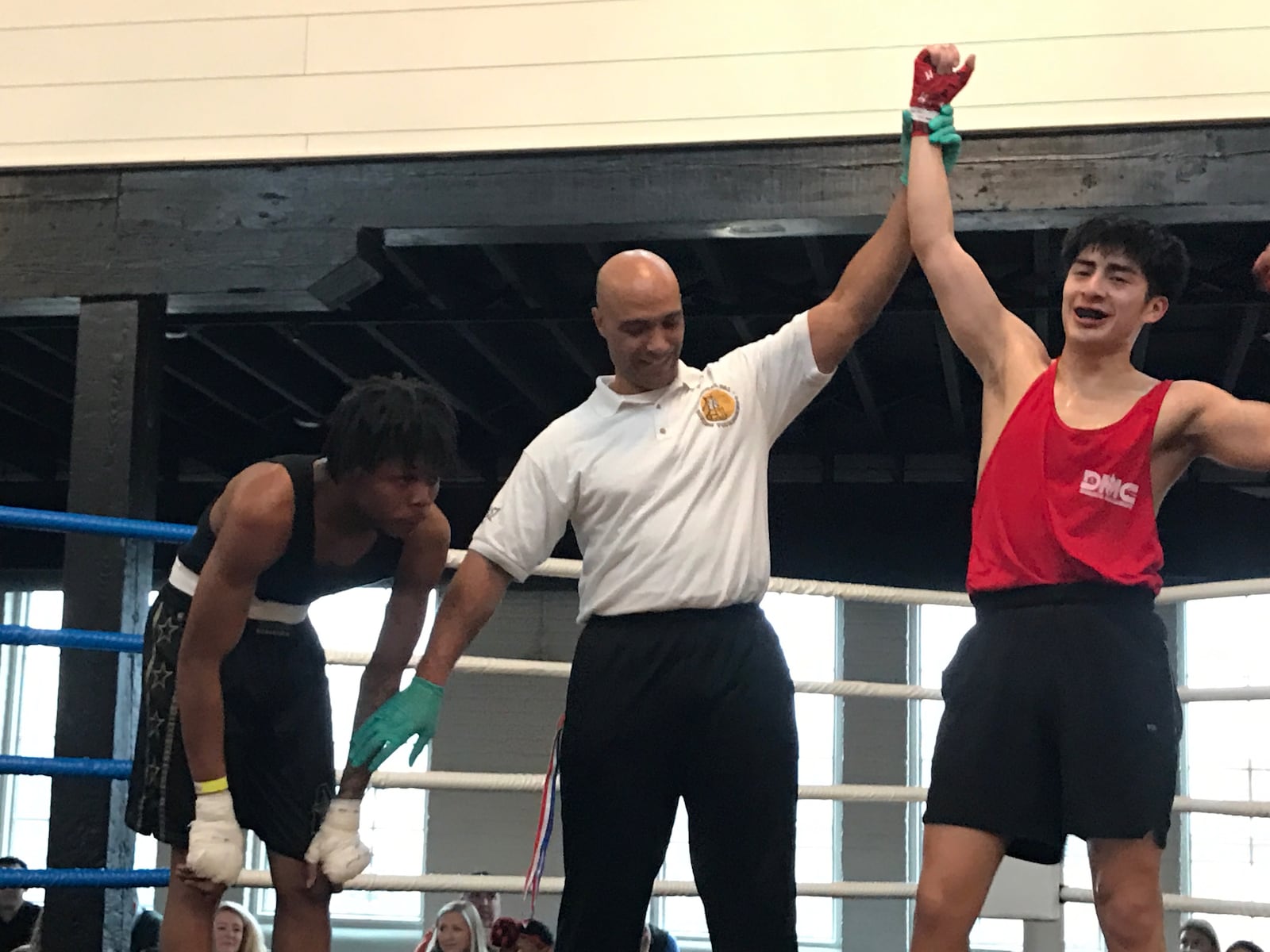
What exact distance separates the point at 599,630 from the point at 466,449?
6359 mm

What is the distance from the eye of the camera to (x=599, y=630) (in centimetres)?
209

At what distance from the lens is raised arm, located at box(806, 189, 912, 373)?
2.17 metres

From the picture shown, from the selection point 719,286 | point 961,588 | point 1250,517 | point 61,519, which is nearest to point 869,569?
point 961,588

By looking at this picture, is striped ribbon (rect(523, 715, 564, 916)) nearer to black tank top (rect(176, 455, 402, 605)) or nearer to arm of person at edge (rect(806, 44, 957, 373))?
black tank top (rect(176, 455, 402, 605))

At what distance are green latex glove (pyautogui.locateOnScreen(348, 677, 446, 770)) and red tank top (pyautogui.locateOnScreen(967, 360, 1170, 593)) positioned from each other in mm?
815

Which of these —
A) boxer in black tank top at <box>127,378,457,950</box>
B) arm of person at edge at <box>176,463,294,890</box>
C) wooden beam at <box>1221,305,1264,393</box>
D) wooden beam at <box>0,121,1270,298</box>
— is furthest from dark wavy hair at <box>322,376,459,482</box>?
wooden beam at <box>1221,305,1264,393</box>

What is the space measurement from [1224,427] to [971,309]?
380 mm

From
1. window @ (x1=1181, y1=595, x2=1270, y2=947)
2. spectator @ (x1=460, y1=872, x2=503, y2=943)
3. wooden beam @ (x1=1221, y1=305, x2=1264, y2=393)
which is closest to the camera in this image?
wooden beam @ (x1=1221, y1=305, x2=1264, y2=393)

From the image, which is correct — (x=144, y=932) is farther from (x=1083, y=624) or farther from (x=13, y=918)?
(x=1083, y=624)

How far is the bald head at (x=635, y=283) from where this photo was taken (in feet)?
6.81

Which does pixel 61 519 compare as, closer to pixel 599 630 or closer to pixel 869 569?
pixel 599 630

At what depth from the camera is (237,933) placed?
471 centimetres

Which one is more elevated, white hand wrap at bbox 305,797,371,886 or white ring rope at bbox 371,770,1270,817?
white ring rope at bbox 371,770,1270,817

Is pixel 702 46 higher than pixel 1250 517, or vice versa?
pixel 702 46
